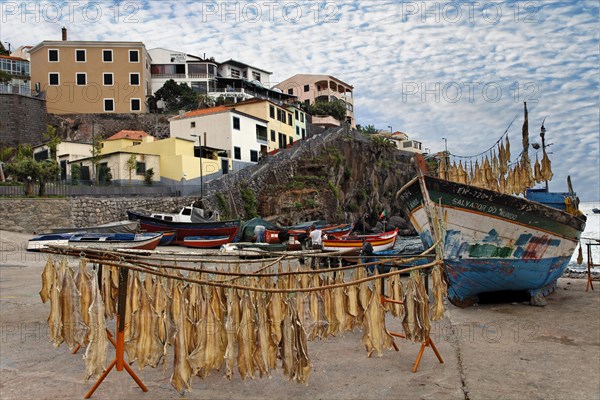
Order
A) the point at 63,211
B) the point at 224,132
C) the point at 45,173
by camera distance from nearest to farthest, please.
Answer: the point at 45,173 < the point at 63,211 < the point at 224,132

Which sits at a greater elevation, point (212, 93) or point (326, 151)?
point (212, 93)

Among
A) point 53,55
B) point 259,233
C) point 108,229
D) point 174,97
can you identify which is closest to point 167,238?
point 108,229

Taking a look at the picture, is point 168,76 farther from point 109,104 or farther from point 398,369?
point 398,369

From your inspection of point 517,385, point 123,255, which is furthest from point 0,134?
point 517,385

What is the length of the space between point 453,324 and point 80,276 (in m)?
6.83

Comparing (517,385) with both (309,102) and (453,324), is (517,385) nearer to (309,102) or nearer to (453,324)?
(453,324)

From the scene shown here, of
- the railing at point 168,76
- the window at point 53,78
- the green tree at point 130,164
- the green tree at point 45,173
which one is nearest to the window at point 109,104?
the window at point 53,78

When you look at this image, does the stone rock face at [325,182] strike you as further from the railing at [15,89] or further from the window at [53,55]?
the window at [53,55]

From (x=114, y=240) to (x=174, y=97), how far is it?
36065 mm

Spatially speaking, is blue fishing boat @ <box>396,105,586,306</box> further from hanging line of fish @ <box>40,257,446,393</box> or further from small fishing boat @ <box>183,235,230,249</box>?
small fishing boat @ <box>183,235,230,249</box>

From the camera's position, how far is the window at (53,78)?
46.1 meters

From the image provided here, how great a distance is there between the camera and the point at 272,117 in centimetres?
4688

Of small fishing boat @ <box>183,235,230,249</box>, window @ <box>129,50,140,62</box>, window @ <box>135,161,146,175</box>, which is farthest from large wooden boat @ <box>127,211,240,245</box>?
window @ <box>129,50,140,62</box>

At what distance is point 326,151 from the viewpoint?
47.9 metres
